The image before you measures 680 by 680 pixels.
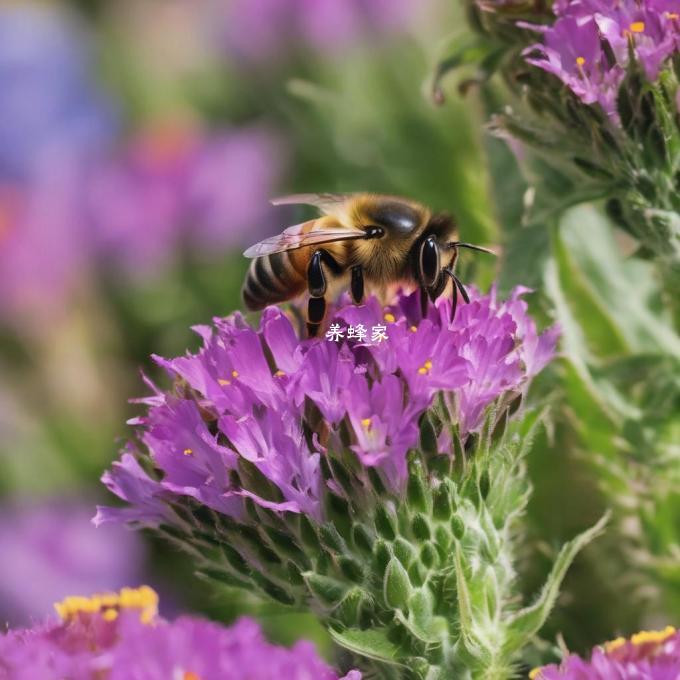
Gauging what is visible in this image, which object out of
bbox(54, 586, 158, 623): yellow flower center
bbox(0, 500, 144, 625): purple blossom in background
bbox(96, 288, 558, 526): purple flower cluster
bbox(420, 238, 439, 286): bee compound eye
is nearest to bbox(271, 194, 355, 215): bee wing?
bbox(420, 238, 439, 286): bee compound eye

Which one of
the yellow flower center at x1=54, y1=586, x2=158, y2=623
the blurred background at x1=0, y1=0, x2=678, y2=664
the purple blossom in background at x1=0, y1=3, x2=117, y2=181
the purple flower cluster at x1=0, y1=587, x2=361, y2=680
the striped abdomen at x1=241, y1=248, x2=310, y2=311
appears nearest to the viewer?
the purple flower cluster at x1=0, y1=587, x2=361, y2=680

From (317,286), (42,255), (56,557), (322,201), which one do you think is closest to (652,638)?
(317,286)

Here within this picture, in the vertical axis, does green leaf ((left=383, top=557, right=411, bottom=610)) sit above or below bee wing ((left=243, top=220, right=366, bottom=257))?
below

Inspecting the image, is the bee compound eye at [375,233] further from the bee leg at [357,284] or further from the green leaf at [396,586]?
the green leaf at [396,586]

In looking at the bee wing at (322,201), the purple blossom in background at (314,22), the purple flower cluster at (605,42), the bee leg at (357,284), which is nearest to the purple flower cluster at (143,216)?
the purple blossom in background at (314,22)

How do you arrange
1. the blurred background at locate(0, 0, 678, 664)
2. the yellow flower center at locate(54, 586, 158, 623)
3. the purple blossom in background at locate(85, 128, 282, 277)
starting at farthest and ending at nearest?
the purple blossom in background at locate(85, 128, 282, 277), the blurred background at locate(0, 0, 678, 664), the yellow flower center at locate(54, 586, 158, 623)

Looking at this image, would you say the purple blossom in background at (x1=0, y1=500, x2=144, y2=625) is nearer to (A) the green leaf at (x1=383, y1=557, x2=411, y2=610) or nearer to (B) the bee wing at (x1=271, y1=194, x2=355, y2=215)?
(B) the bee wing at (x1=271, y1=194, x2=355, y2=215)

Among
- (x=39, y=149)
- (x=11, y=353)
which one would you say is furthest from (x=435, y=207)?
(x=39, y=149)

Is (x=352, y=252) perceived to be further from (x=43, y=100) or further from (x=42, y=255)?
(x=43, y=100)
